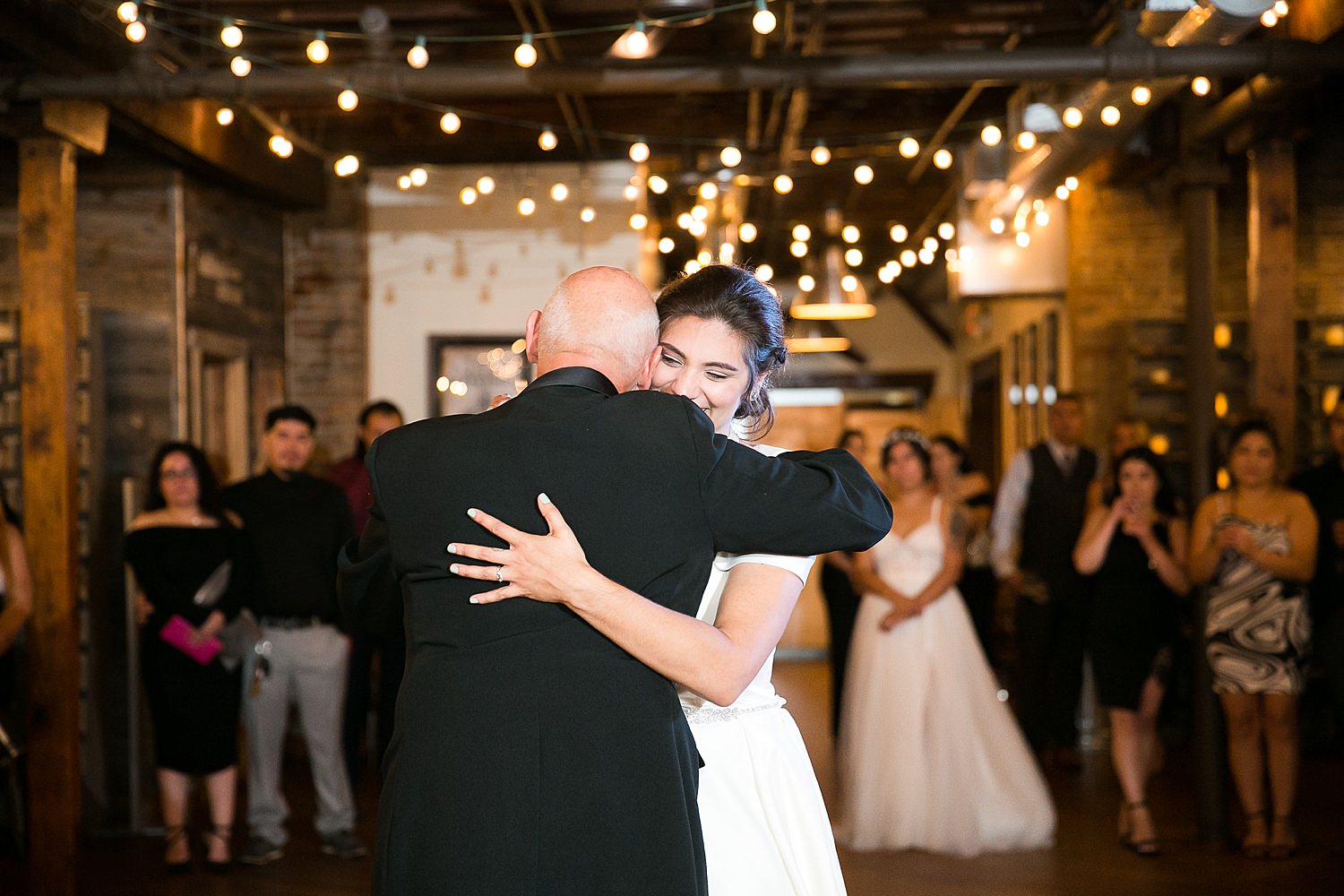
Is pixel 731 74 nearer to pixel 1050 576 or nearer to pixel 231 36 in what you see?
pixel 231 36

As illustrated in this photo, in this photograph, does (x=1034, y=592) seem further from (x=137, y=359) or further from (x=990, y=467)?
(x=990, y=467)

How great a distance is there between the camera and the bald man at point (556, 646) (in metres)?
1.66

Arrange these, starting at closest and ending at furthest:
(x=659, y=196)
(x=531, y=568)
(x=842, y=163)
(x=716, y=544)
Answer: (x=531, y=568)
(x=716, y=544)
(x=842, y=163)
(x=659, y=196)

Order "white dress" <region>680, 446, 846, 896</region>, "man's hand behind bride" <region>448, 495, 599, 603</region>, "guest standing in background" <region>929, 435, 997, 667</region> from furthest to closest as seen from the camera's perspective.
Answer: "guest standing in background" <region>929, 435, 997, 667</region>, "white dress" <region>680, 446, 846, 896</region>, "man's hand behind bride" <region>448, 495, 599, 603</region>

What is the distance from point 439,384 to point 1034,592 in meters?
3.66

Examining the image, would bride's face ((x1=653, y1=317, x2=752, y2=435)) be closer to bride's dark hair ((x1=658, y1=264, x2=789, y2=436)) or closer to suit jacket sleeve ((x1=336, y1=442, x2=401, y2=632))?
bride's dark hair ((x1=658, y1=264, x2=789, y2=436))

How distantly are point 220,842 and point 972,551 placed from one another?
4103 mm

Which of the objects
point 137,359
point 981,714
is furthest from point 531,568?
point 137,359

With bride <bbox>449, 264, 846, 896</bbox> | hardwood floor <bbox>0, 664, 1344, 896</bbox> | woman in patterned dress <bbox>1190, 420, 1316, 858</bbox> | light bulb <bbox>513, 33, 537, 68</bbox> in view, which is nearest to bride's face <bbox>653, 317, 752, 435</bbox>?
bride <bbox>449, 264, 846, 896</bbox>

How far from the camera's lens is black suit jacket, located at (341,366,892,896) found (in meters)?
1.66

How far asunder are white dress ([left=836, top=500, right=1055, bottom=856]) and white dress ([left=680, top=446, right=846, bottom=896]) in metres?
3.32

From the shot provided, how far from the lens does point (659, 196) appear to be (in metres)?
9.63

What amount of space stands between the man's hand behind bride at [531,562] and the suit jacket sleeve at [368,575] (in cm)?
17

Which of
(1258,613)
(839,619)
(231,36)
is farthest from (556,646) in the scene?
(839,619)
